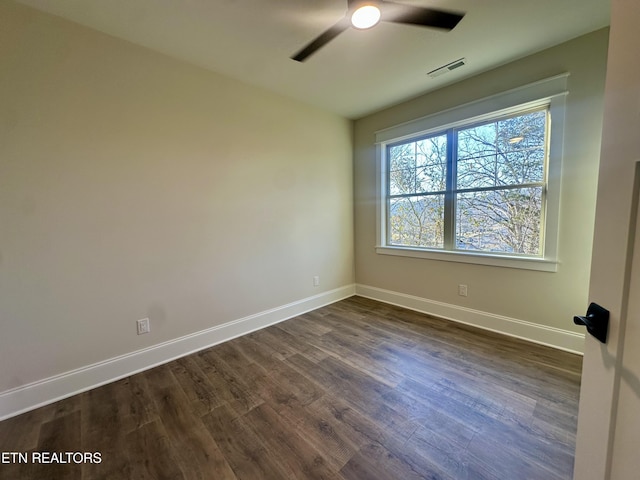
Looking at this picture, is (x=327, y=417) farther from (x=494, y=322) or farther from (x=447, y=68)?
(x=447, y=68)

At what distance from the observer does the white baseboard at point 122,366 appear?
5.71ft

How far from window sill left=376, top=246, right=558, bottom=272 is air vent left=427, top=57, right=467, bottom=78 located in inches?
73.2

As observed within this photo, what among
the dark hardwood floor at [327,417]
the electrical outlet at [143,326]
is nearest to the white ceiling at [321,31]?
the electrical outlet at [143,326]

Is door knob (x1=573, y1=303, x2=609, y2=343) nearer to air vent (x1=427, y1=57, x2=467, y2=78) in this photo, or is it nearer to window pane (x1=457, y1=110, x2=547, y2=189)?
window pane (x1=457, y1=110, x2=547, y2=189)

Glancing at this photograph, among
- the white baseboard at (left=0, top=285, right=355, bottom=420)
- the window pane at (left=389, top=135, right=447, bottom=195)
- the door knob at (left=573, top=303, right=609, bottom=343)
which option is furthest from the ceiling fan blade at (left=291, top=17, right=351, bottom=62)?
the white baseboard at (left=0, top=285, right=355, bottom=420)

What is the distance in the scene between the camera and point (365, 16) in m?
1.52

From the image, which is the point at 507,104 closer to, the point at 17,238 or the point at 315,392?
the point at 315,392

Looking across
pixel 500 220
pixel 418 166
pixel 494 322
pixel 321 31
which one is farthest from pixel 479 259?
pixel 321 31

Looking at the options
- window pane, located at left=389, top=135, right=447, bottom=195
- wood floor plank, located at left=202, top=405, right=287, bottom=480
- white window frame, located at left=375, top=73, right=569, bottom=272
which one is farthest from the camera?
window pane, located at left=389, top=135, right=447, bottom=195

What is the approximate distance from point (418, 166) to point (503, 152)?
3.00 ft

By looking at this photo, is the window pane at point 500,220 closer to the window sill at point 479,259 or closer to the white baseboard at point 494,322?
the window sill at point 479,259

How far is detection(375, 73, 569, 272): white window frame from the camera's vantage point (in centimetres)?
223

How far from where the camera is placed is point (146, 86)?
2.13 meters

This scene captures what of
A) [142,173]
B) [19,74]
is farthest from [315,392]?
[19,74]
